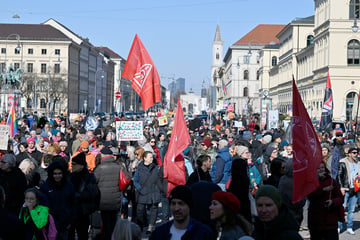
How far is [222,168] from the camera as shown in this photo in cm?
1260

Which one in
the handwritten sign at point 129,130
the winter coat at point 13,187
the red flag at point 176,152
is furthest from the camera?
the handwritten sign at point 129,130

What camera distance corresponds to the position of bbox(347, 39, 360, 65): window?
6412cm

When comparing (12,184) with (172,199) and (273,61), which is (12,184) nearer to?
(172,199)

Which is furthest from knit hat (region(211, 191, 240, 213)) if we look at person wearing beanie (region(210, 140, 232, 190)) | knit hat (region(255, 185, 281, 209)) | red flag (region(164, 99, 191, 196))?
person wearing beanie (region(210, 140, 232, 190))

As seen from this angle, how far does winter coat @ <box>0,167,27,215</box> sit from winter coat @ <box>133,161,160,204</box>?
10.5ft

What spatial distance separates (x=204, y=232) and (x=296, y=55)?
285 feet

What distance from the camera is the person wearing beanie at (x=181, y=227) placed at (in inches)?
215

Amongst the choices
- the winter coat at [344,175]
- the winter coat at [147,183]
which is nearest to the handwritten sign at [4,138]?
the winter coat at [147,183]

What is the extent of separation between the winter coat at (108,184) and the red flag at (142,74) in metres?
4.63

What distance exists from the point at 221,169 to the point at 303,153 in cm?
535

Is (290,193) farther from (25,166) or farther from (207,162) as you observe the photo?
(25,166)

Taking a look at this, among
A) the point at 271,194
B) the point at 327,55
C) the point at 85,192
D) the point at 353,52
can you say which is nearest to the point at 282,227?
the point at 271,194

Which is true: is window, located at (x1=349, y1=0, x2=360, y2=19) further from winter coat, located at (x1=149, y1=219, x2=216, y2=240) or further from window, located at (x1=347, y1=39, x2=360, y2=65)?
winter coat, located at (x1=149, y1=219, x2=216, y2=240)

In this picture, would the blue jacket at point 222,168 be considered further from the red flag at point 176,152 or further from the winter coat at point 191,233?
the winter coat at point 191,233
